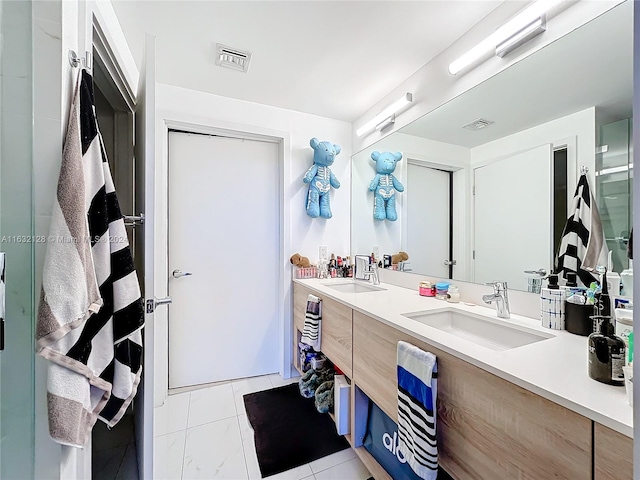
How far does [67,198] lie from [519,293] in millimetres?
1709

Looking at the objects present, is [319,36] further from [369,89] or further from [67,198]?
[67,198]

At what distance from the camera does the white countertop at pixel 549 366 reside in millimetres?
552

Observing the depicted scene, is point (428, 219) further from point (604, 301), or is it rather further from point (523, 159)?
point (604, 301)

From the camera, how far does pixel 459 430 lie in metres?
0.83

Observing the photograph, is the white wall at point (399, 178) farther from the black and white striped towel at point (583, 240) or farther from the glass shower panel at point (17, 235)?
the glass shower panel at point (17, 235)

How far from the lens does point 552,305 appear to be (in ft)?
3.43

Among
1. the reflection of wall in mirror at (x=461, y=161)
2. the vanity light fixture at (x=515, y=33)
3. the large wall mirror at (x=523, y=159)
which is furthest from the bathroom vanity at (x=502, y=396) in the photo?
the vanity light fixture at (x=515, y=33)

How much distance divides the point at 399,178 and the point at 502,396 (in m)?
1.66

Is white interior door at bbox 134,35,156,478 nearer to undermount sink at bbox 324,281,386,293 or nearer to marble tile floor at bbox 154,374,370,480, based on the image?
marble tile floor at bbox 154,374,370,480

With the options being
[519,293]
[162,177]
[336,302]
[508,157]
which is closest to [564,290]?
[519,293]

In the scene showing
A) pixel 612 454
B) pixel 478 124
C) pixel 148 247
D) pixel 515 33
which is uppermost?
pixel 515 33

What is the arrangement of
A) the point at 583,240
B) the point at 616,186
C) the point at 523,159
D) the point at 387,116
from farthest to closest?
1. the point at 387,116
2. the point at 523,159
3. the point at 583,240
4. the point at 616,186

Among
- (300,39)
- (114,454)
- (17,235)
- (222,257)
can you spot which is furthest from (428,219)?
(114,454)

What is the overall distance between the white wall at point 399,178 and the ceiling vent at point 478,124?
11 cm
